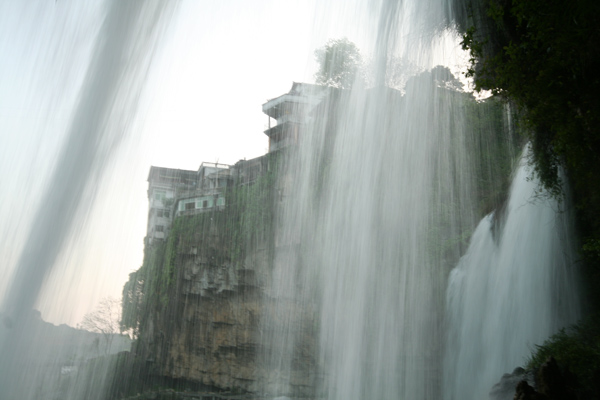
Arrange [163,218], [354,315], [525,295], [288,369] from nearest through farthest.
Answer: [525,295], [354,315], [288,369], [163,218]

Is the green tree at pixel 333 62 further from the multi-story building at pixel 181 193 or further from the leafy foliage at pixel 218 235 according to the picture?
the multi-story building at pixel 181 193

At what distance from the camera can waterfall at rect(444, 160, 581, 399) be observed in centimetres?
1022

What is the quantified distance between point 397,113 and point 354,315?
7.74 metres

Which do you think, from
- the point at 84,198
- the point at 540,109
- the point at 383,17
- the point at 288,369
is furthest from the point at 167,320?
the point at 540,109

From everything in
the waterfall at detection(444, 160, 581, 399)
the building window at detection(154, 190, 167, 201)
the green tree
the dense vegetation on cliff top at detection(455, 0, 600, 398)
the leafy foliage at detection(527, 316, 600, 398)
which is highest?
the green tree

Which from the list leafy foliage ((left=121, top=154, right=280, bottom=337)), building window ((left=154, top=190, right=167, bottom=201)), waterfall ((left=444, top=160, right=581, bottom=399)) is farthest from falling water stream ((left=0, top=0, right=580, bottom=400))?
building window ((left=154, top=190, right=167, bottom=201))

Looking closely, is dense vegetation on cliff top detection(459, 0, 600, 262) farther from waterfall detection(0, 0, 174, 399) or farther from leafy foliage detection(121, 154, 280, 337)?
leafy foliage detection(121, 154, 280, 337)

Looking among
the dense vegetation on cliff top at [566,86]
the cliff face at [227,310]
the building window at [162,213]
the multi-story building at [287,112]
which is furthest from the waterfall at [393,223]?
the building window at [162,213]

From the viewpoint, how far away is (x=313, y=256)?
982 inches

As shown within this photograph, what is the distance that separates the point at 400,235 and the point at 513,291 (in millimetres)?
6465

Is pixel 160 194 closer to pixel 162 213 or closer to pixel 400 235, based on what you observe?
pixel 162 213

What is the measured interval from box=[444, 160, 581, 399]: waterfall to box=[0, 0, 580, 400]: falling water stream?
39 mm

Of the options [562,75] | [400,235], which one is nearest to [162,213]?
[400,235]

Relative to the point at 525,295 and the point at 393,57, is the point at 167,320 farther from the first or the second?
the point at 525,295
